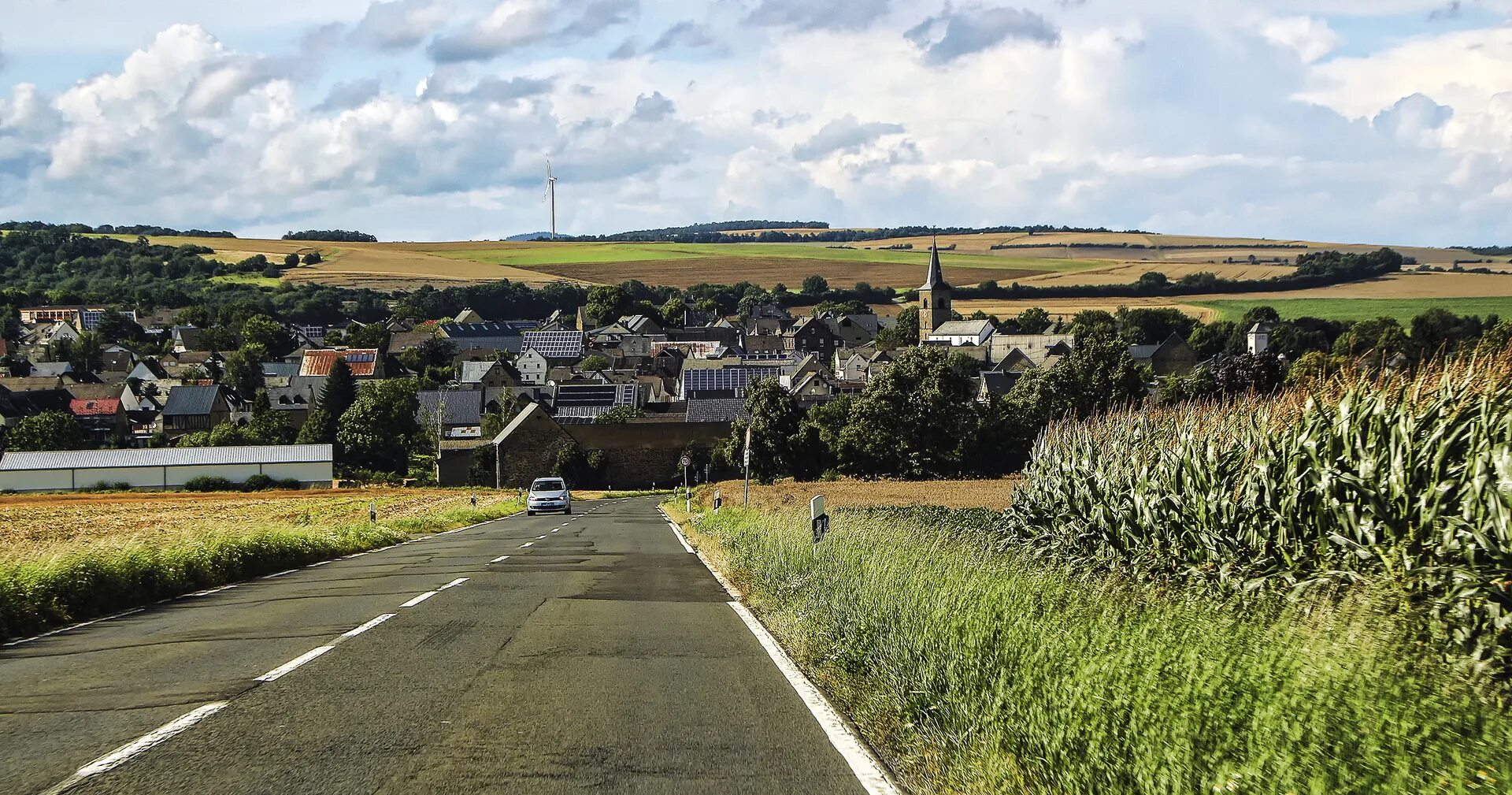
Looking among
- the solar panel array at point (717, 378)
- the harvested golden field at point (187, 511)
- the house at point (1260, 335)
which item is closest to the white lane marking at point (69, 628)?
the harvested golden field at point (187, 511)

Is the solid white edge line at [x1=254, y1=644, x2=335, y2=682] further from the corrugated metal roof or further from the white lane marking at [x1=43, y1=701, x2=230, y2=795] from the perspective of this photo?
the corrugated metal roof

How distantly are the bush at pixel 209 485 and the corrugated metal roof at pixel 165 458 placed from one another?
2.32 metres

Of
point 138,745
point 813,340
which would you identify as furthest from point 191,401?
point 138,745

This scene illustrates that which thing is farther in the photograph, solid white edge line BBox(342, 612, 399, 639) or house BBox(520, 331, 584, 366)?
house BBox(520, 331, 584, 366)

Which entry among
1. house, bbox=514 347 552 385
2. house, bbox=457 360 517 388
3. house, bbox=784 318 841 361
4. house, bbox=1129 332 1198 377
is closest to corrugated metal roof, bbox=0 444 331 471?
house, bbox=457 360 517 388

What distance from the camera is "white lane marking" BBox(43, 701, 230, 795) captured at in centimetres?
610

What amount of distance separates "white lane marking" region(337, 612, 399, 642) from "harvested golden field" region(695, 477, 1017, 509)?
21.8m

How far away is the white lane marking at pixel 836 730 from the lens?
20.9ft

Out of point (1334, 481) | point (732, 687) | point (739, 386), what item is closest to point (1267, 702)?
point (732, 687)

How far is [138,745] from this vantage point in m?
6.85

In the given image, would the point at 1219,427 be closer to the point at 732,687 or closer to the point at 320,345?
the point at 732,687

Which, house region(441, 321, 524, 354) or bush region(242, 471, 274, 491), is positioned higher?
house region(441, 321, 524, 354)

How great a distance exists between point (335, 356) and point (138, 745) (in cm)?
14757

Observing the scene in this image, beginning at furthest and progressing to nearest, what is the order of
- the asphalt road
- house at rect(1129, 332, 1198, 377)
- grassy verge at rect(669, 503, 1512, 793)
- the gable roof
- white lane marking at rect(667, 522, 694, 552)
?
the gable roof
house at rect(1129, 332, 1198, 377)
white lane marking at rect(667, 522, 694, 552)
the asphalt road
grassy verge at rect(669, 503, 1512, 793)
